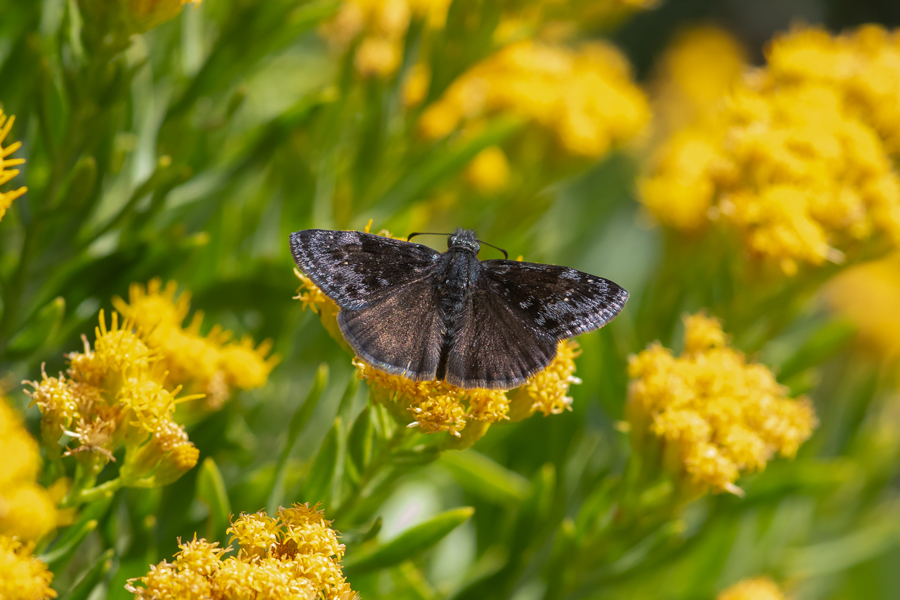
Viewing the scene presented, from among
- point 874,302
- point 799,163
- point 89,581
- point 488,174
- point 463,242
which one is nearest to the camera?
point 89,581

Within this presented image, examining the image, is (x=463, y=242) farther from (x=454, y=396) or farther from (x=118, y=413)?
(x=118, y=413)

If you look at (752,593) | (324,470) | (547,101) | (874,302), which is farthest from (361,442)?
(874,302)

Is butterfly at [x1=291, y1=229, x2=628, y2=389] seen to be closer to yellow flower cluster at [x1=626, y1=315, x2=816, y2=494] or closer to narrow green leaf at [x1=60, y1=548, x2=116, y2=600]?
yellow flower cluster at [x1=626, y1=315, x2=816, y2=494]

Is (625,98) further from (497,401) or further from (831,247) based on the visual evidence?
(497,401)

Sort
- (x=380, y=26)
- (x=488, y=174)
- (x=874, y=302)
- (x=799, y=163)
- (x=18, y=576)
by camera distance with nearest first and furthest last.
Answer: (x=18, y=576) < (x=799, y=163) < (x=380, y=26) < (x=488, y=174) < (x=874, y=302)

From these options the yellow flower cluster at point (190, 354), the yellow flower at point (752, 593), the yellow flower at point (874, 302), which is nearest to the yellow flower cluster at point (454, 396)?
the yellow flower cluster at point (190, 354)

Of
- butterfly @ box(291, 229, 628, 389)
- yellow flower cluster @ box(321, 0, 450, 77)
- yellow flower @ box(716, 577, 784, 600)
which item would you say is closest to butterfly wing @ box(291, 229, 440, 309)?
butterfly @ box(291, 229, 628, 389)
